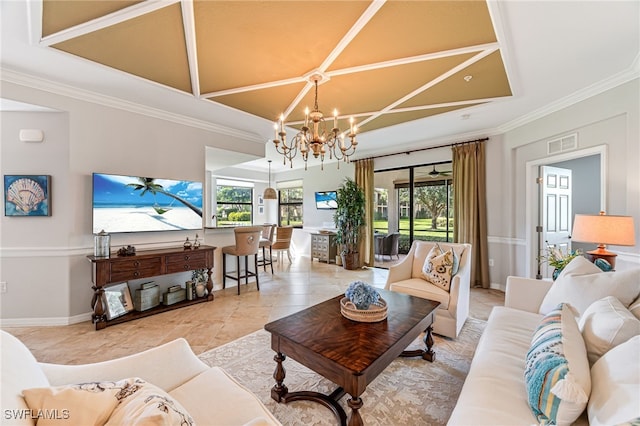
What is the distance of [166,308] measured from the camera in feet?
11.1

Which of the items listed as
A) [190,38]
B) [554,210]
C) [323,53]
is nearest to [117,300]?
[190,38]

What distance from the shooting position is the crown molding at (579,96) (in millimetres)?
2571

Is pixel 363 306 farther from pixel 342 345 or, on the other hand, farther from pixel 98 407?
pixel 98 407

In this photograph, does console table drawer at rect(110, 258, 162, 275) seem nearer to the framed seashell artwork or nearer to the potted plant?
the framed seashell artwork

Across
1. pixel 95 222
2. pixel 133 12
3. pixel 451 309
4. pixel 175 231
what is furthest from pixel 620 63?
pixel 95 222

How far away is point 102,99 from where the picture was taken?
10.2 feet

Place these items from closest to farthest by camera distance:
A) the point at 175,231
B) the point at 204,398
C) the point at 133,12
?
the point at 204,398, the point at 133,12, the point at 175,231

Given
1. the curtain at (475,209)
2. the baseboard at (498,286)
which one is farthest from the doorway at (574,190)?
the curtain at (475,209)

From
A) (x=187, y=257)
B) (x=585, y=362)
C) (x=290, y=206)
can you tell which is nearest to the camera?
(x=585, y=362)

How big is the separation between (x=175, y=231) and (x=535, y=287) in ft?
14.1

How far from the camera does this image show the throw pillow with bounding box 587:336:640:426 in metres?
0.81

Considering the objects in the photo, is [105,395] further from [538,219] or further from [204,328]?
[538,219]

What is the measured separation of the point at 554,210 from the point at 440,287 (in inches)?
113

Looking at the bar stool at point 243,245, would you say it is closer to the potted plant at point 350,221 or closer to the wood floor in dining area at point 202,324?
the wood floor in dining area at point 202,324
